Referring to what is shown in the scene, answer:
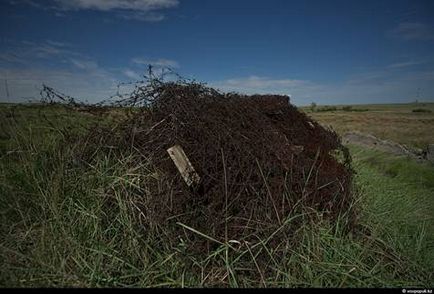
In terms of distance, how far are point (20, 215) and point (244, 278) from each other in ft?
8.84

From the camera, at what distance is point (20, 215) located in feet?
13.6

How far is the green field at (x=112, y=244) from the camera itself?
3.54 m

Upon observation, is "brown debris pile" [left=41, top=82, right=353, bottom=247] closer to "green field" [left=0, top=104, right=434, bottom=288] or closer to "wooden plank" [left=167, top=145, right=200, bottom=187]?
"wooden plank" [left=167, top=145, right=200, bottom=187]

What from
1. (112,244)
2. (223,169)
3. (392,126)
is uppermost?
(223,169)

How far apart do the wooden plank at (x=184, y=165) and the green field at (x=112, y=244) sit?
429 millimetres

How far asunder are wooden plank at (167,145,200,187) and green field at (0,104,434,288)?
429mm

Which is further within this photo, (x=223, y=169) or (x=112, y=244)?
(x=223, y=169)

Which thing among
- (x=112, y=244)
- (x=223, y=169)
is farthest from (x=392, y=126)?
(x=112, y=244)

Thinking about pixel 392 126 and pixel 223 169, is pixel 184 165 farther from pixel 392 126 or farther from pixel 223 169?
pixel 392 126

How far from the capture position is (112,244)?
3.84 m

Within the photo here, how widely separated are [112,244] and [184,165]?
4.02 ft

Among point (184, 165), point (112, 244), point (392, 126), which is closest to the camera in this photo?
point (112, 244)

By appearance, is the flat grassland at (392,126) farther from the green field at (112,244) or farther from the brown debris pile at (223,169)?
the green field at (112,244)

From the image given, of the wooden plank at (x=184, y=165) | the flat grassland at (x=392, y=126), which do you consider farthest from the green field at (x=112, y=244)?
the flat grassland at (x=392, y=126)
